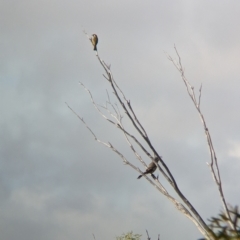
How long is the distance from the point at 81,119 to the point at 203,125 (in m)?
1.84

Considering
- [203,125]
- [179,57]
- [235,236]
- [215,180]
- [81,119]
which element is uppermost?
[179,57]

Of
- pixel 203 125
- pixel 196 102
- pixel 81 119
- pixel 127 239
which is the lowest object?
pixel 203 125

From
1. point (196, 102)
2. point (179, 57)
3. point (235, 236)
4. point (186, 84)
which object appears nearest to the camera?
point (235, 236)

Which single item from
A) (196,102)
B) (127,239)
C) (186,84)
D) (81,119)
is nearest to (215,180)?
(196,102)

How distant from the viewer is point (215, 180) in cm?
507

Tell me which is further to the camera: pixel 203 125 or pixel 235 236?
pixel 203 125

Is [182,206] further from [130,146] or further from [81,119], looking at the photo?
[81,119]

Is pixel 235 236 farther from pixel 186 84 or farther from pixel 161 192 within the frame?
pixel 186 84

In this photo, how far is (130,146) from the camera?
631cm

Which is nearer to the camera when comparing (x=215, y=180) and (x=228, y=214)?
(x=228, y=214)

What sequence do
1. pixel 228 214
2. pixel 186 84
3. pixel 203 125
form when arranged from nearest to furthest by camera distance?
pixel 228 214 → pixel 203 125 → pixel 186 84

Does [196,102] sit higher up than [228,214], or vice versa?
[196,102]

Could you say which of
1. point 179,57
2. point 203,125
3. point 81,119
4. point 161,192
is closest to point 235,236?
point 161,192

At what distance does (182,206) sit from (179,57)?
2.81 m
